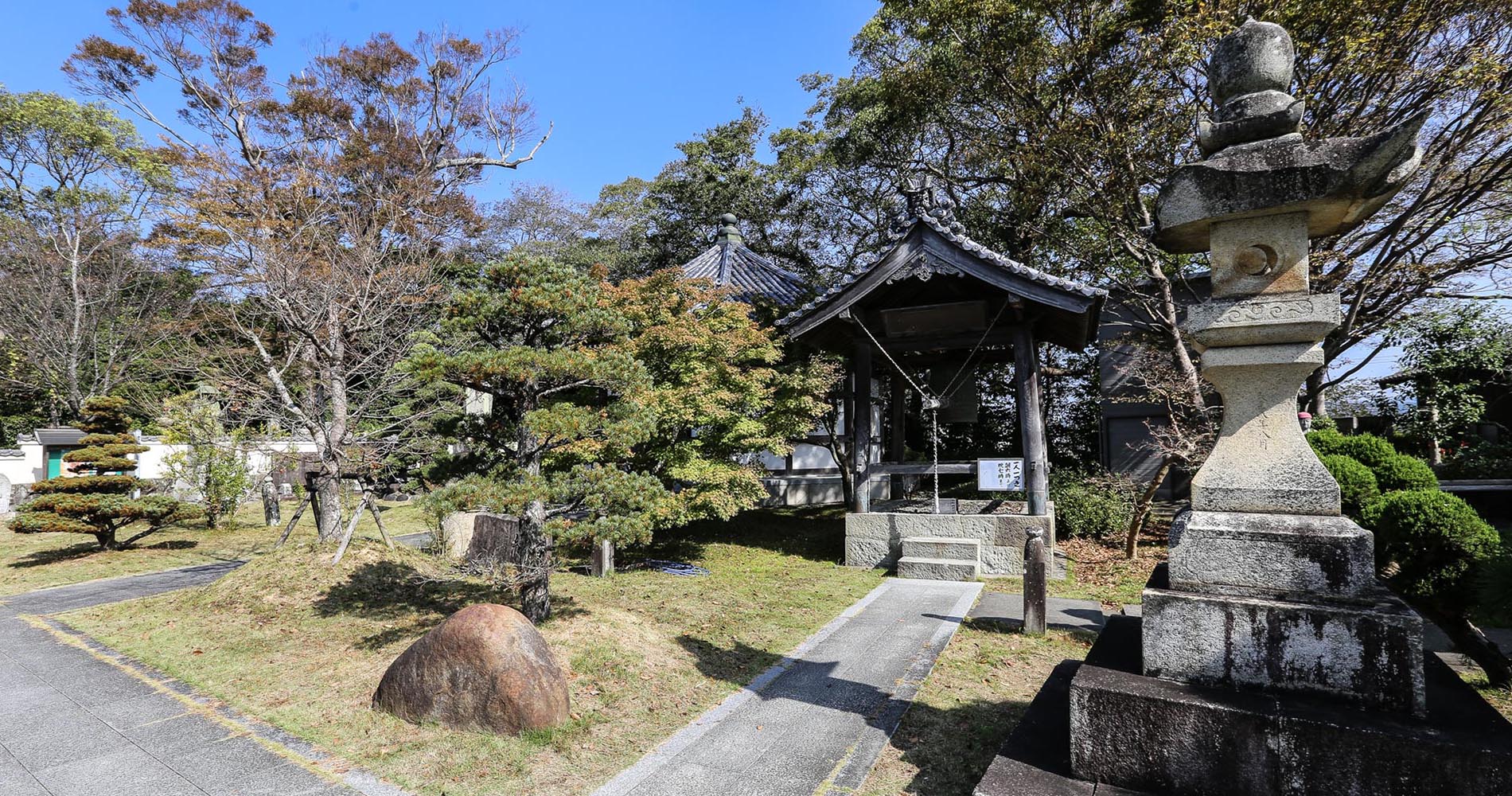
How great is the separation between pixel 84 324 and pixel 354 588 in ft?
69.5

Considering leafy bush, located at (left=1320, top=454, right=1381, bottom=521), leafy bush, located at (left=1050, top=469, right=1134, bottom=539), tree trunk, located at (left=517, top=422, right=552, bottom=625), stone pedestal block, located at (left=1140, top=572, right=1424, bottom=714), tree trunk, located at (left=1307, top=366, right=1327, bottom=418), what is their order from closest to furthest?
stone pedestal block, located at (left=1140, top=572, right=1424, bottom=714)
tree trunk, located at (left=517, top=422, right=552, bottom=625)
leafy bush, located at (left=1320, top=454, right=1381, bottom=521)
leafy bush, located at (left=1050, top=469, right=1134, bottom=539)
tree trunk, located at (left=1307, top=366, right=1327, bottom=418)

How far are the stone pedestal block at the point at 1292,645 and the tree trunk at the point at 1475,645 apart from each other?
3556 millimetres

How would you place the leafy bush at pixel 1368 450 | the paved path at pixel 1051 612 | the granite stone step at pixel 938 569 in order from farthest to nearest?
the granite stone step at pixel 938 569, the leafy bush at pixel 1368 450, the paved path at pixel 1051 612

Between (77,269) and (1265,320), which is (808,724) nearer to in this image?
(1265,320)

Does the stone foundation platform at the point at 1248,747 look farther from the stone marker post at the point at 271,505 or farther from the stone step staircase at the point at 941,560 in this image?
the stone marker post at the point at 271,505

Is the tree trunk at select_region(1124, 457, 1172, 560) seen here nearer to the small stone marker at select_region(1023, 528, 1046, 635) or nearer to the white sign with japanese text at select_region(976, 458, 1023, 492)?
the white sign with japanese text at select_region(976, 458, 1023, 492)

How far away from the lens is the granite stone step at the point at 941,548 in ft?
31.0

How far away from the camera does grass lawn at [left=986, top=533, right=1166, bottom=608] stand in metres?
8.38

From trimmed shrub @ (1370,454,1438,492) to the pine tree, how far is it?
20106mm

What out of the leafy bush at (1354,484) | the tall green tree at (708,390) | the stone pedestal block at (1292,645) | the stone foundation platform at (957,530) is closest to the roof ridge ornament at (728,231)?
the tall green tree at (708,390)

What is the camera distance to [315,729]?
4480mm

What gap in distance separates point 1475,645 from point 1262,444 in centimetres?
395

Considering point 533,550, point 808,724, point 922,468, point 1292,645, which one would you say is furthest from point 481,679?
point 922,468

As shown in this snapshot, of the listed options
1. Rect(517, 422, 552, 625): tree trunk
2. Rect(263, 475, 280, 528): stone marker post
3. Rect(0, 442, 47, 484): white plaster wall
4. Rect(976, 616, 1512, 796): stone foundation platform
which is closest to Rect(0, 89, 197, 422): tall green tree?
Rect(0, 442, 47, 484): white plaster wall
